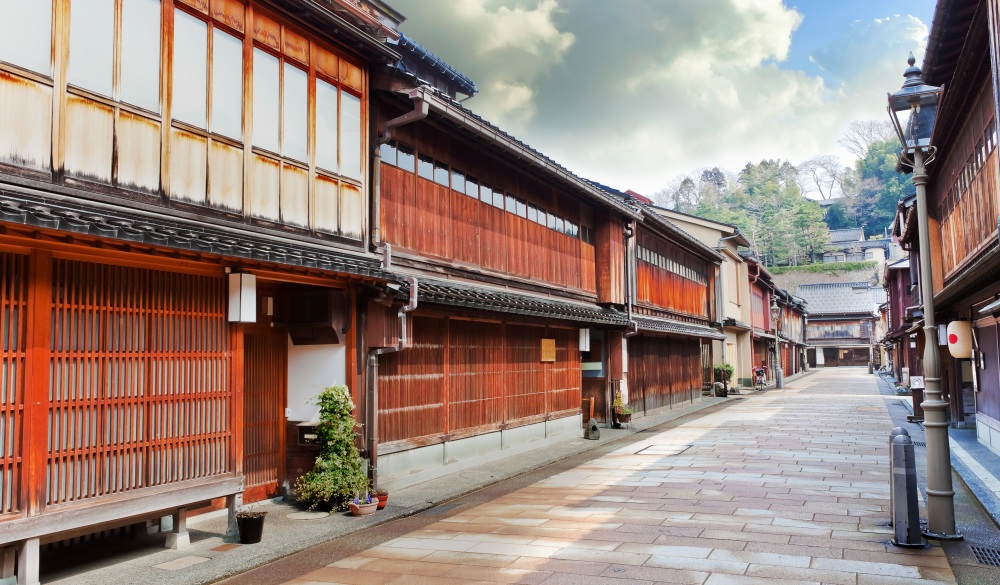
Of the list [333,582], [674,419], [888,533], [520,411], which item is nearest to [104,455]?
[333,582]

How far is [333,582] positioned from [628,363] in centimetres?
1840

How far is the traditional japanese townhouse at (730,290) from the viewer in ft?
131

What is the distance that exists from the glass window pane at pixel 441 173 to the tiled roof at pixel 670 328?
10924mm

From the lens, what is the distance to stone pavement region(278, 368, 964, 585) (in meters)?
7.43

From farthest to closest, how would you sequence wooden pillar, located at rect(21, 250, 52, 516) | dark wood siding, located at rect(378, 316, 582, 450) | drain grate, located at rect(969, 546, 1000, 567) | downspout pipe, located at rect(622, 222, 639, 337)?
1. downspout pipe, located at rect(622, 222, 639, 337)
2. dark wood siding, located at rect(378, 316, 582, 450)
3. drain grate, located at rect(969, 546, 1000, 567)
4. wooden pillar, located at rect(21, 250, 52, 516)

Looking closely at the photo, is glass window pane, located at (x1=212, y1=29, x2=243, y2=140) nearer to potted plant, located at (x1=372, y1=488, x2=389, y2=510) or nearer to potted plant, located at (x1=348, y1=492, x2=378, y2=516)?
potted plant, located at (x1=348, y1=492, x2=378, y2=516)

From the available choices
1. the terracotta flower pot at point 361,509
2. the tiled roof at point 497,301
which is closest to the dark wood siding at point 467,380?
the tiled roof at point 497,301

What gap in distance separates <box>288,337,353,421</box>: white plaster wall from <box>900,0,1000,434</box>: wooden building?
389 inches

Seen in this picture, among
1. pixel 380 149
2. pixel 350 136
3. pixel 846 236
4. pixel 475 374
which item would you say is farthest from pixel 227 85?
pixel 846 236

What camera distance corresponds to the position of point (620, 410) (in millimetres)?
22125

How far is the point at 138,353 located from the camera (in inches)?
309

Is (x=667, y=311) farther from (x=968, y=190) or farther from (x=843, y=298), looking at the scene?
(x=843, y=298)

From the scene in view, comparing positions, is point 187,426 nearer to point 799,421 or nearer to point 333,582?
point 333,582

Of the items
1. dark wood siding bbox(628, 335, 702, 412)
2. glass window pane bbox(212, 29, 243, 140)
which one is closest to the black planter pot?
glass window pane bbox(212, 29, 243, 140)
